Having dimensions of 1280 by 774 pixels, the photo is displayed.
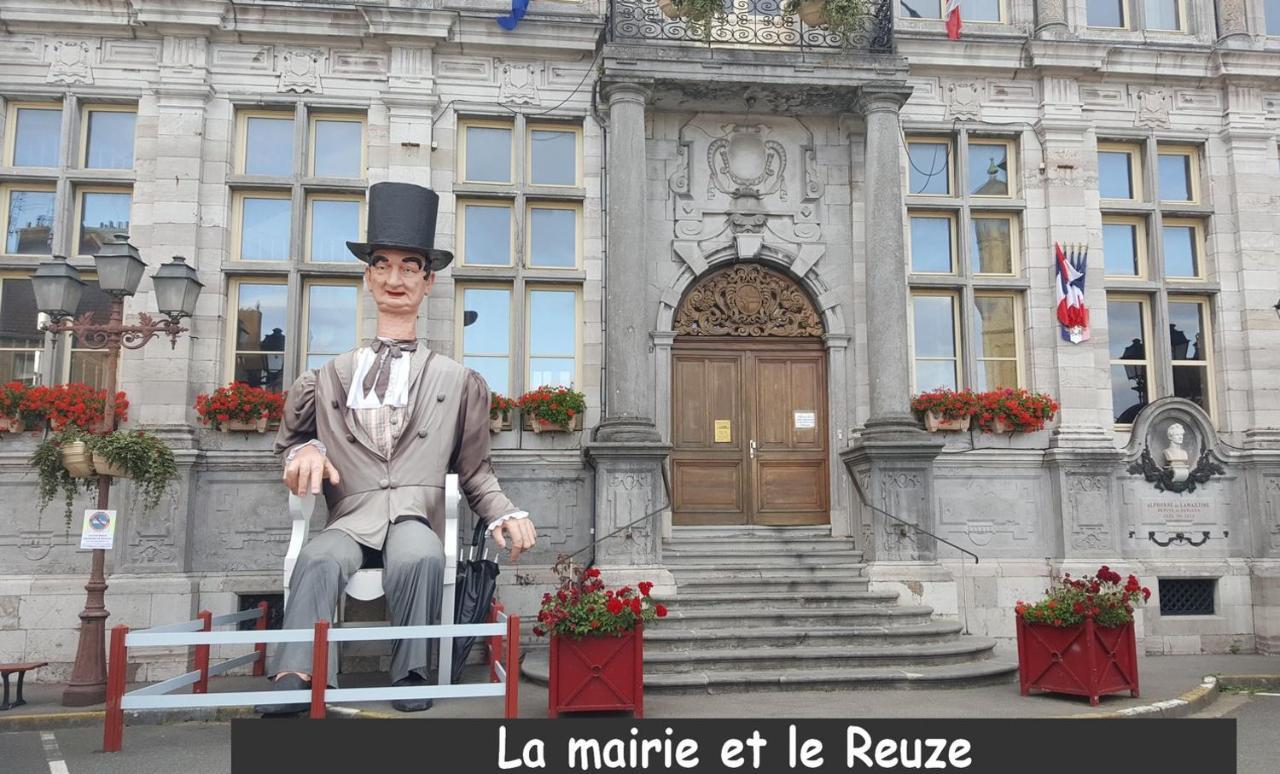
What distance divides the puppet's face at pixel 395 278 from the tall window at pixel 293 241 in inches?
177

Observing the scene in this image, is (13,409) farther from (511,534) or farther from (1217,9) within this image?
(1217,9)

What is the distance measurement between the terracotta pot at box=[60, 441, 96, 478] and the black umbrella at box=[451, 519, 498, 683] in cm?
468

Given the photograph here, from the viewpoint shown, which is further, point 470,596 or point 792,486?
point 792,486

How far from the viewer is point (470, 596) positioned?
22.5 ft

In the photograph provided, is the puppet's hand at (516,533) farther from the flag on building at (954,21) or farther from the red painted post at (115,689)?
the flag on building at (954,21)

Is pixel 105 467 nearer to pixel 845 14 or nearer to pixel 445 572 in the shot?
pixel 445 572

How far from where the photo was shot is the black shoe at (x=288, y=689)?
5.85 metres

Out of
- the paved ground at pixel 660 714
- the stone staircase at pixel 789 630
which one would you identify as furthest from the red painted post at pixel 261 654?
the stone staircase at pixel 789 630

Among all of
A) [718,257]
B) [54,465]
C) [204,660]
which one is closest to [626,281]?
[718,257]

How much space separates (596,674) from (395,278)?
337cm

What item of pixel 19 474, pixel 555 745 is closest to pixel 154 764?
pixel 555 745

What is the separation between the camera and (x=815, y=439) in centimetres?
1262

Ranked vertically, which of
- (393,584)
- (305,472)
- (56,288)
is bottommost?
(393,584)

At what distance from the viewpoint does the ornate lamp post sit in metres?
9.24
